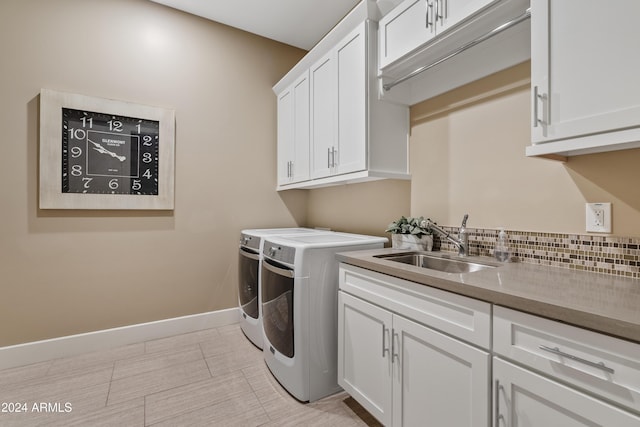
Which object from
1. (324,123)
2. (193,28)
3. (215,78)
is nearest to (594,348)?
(324,123)

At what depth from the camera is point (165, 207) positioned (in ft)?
8.70

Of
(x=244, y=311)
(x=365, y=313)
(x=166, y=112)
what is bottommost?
(x=244, y=311)

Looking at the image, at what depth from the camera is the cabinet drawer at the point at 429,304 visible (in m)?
1.04

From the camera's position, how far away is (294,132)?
2.80m

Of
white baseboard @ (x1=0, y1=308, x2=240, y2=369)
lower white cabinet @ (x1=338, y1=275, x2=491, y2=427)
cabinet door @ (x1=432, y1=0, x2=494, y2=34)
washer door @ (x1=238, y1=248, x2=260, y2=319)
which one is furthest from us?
washer door @ (x1=238, y1=248, x2=260, y2=319)

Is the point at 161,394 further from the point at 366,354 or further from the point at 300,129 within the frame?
the point at 300,129

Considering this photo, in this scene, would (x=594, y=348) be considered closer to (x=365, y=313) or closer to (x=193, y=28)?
(x=365, y=313)

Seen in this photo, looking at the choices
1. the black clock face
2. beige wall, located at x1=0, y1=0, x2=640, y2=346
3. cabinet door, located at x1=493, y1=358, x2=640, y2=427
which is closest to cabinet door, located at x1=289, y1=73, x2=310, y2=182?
beige wall, located at x1=0, y1=0, x2=640, y2=346

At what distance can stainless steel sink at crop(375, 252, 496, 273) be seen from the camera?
155 cm

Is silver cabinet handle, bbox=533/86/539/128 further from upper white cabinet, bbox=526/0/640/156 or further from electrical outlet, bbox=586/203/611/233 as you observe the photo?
electrical outlet, bbox=586/203/611/233

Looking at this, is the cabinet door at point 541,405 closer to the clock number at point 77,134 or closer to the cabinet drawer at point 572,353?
the cabinet drawer at point 572,353

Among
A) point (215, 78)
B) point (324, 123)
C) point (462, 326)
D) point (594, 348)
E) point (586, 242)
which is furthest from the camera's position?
point (215, 78)

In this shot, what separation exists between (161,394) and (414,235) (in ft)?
6.06

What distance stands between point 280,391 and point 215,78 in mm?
2730
